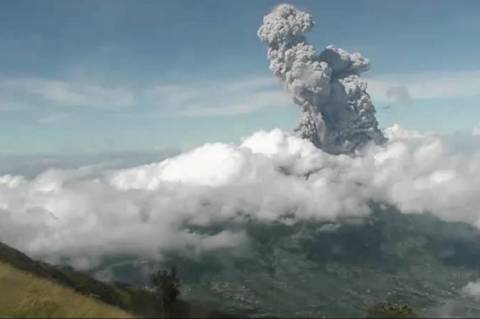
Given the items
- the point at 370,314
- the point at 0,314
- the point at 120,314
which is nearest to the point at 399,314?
the point at 370,314

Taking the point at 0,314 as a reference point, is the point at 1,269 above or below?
above

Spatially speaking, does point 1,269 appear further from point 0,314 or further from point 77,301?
point 77,301

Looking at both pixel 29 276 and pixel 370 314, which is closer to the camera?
pixel 29 276

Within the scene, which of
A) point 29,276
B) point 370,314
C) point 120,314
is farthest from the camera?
point 370,314

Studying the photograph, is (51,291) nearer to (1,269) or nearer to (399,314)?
(1,269)

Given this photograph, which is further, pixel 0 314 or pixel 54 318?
pixel 0 314

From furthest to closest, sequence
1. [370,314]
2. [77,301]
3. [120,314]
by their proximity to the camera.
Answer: [370,314] → [77,301] → [120,314]
